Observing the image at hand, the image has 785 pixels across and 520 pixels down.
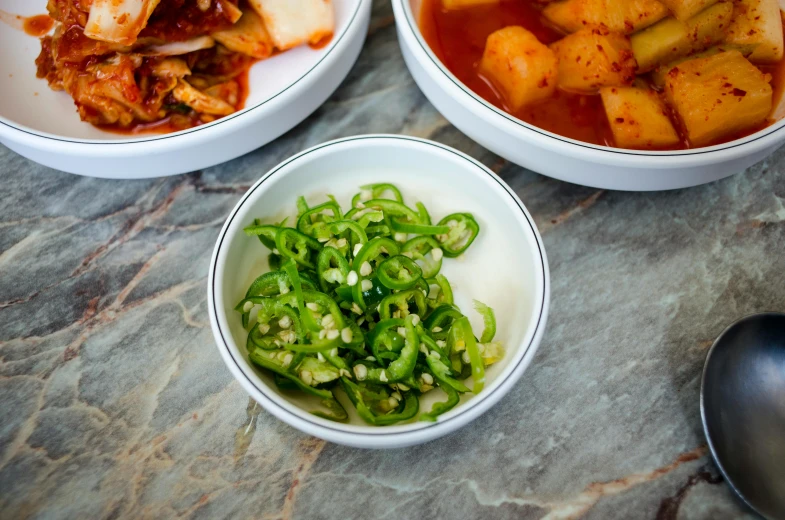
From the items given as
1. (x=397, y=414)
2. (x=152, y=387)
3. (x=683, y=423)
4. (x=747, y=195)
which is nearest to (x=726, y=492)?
(x=683, y=423)

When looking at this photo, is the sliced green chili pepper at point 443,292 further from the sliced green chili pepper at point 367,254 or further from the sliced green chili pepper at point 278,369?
the sliced green chili pepper at point 278,369

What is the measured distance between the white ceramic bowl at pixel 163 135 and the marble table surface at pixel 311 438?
178 mm

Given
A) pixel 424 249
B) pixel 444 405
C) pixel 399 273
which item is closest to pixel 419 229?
pixel 424 249

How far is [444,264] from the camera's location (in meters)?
1.87

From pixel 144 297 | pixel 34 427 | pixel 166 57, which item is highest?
pixel 166 57

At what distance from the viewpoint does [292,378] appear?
1525 mm

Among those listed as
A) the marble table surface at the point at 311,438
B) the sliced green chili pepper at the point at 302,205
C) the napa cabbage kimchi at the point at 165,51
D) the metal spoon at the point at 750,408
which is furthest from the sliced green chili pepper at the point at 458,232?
the napa cabbage kimchi at the point at 165,51

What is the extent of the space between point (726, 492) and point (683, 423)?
194 mm

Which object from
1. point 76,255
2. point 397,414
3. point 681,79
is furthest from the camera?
point 76,255

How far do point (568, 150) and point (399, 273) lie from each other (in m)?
0.59

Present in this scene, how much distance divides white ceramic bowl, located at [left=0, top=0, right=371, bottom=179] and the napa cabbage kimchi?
2.4 inches

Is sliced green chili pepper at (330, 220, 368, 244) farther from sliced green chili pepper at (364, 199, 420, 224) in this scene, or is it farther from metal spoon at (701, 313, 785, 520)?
metal spoon at (701, 313, 785, 520)

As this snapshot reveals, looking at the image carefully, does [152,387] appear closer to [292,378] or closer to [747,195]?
[292,378]

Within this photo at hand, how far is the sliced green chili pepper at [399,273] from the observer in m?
1.62
